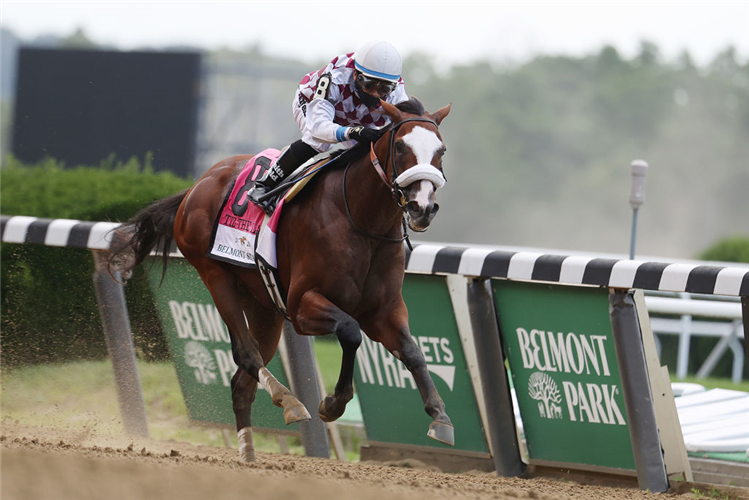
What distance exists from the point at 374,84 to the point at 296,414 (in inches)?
53.4

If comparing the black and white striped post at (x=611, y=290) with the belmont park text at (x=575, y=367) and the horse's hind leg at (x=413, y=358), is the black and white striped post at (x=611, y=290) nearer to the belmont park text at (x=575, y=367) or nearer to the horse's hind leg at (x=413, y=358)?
the belmont park text at (x=575, y=367)

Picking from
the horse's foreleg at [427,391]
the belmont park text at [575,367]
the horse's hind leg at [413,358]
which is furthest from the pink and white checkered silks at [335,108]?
the belmont park text at [575,367]

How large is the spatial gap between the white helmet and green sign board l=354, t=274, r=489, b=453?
117cm

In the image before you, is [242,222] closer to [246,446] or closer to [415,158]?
[246,446]

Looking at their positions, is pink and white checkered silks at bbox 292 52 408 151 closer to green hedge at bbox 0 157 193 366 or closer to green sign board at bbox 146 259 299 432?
green sign board at bbox 146 259 299 432

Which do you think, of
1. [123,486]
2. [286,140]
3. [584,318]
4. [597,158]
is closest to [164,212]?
[584,318]

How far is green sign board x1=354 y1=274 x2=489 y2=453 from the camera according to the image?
4805 mm

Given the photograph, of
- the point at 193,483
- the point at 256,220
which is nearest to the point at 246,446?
the point at 256,220

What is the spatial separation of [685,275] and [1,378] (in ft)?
12.5

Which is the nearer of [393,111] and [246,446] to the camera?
[393,111]

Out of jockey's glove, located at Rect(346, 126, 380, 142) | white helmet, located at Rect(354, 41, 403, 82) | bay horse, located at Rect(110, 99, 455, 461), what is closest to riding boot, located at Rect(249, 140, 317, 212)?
bay horse, located at Rect(110, 99, 455, 461)

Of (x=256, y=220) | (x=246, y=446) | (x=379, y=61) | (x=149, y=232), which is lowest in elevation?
(x=246, y=446)

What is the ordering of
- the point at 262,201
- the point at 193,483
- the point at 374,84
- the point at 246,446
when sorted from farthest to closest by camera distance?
the point at 246,446 < the point at 262,201 < the point at 374,84 < the point at 193,483

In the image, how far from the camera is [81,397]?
5.75m
